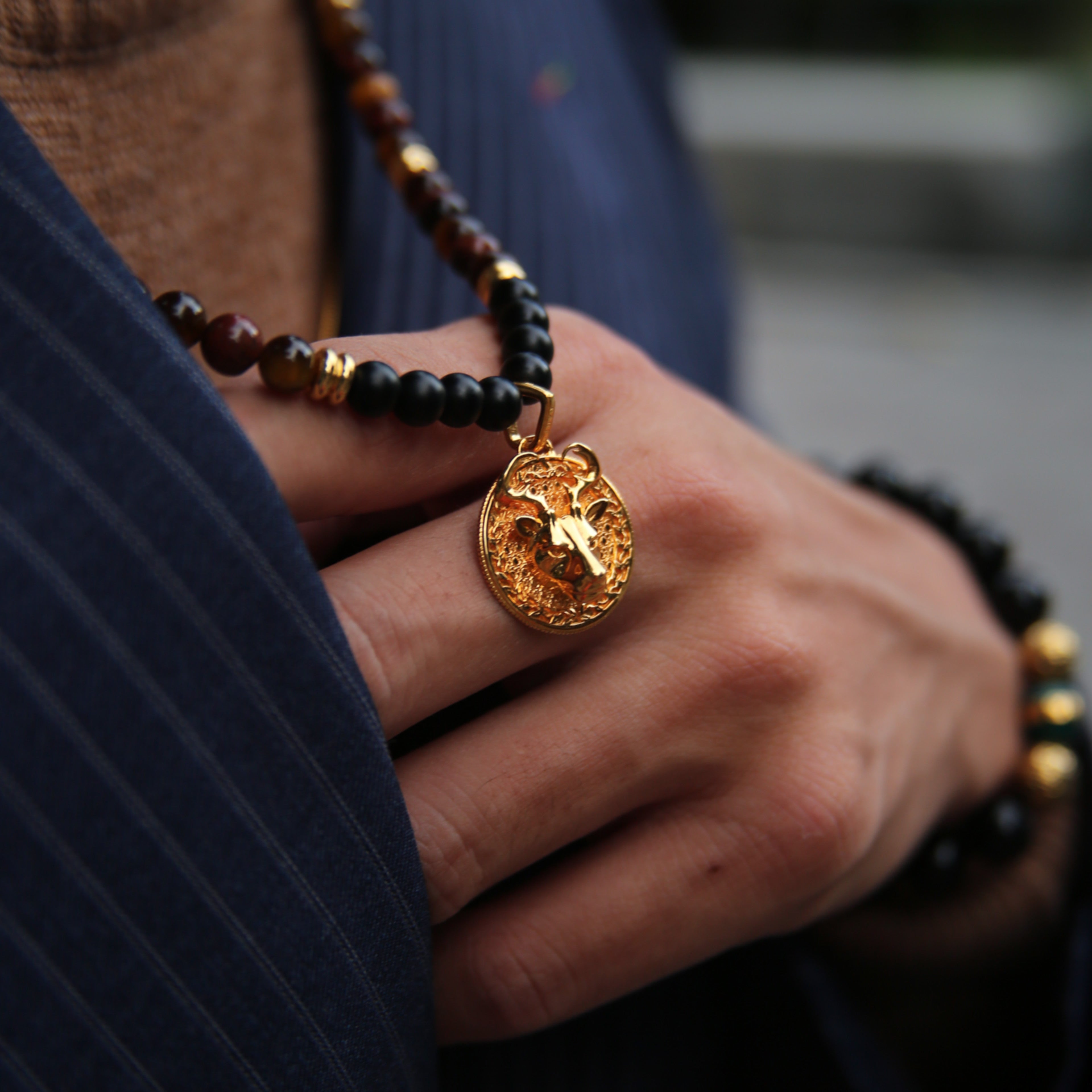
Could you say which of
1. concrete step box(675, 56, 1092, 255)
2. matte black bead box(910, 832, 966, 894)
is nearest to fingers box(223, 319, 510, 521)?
matte black bead box(910, 832, 966, 894)

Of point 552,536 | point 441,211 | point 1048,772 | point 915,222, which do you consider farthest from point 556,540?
point 915,222

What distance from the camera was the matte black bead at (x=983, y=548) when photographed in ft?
3.47

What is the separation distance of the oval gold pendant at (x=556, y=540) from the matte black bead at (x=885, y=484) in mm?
564

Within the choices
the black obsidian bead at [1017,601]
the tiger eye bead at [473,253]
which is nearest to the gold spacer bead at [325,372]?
the tiger eye bead at [473,253]

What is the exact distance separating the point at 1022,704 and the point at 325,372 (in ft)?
2.61

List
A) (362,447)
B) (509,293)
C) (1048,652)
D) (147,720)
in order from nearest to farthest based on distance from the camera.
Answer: (147,720) → (362,447) → (509,293) → (1048,652)

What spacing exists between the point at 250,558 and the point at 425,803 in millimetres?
180

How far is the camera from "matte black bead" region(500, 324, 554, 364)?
0.61 meters

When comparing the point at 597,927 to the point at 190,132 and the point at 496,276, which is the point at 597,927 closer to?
the point at 496,276

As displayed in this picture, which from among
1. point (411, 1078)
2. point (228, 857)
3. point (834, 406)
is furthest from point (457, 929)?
point (834, 406)

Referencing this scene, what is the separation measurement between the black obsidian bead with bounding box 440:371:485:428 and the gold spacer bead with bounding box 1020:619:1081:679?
720 mm

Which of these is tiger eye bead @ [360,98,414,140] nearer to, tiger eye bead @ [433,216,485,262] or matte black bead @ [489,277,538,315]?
tiger eye bead @ [433,216,485,262]

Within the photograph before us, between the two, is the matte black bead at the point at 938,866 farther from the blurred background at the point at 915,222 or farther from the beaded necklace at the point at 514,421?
the blurred background at the point at 915,222

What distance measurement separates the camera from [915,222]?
3.61 meters
